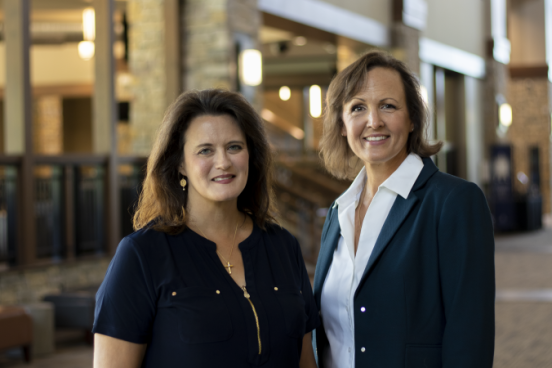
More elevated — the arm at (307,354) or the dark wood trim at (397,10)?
the dark wood trim at (397,10)

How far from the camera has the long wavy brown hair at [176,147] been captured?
6.13ft

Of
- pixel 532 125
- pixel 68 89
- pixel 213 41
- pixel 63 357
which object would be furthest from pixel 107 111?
pixel 532 125

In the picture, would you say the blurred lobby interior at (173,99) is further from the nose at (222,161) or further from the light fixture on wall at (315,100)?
the nose at (222,161)

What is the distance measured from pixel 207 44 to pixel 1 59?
20.7ft

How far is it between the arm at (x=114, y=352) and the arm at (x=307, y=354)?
21.3 inches

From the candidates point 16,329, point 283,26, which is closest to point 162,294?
point 16,329

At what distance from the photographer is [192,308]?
172cm

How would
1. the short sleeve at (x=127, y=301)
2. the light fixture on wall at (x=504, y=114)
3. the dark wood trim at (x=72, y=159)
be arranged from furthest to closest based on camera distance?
1. the light fixture on wall at (x=504, y=114)
2. the dark wood trim at (x=72, y=159)
3. the short sleeve at (x=127, y=301)

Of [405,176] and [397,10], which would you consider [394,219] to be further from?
[397,10]

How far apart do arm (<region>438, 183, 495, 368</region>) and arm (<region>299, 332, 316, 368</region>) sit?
43 cm

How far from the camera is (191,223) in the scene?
1.90 m

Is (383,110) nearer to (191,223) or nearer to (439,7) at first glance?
(191,223)

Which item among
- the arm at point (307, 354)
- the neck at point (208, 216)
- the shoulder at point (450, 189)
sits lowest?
the arm at point (307, 354)

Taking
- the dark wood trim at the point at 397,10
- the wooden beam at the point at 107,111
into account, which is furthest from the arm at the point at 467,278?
the dark wood trim at the point at 397,10
